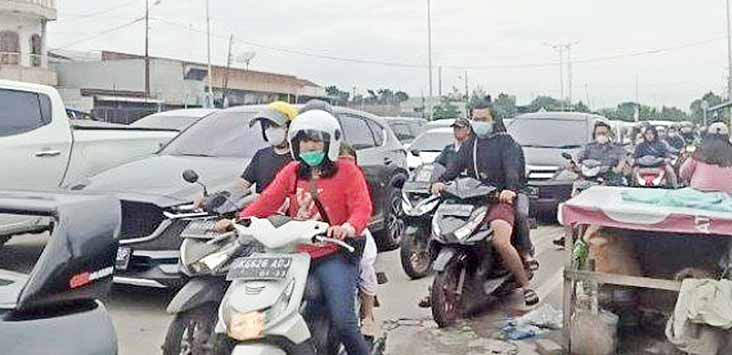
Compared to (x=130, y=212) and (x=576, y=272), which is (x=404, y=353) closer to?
(x=576, y=272)

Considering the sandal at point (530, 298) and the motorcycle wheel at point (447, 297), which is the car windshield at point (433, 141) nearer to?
the sandal at point (530, 298)

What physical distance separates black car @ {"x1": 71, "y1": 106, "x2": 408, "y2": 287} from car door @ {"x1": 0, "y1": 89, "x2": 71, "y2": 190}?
767 mm

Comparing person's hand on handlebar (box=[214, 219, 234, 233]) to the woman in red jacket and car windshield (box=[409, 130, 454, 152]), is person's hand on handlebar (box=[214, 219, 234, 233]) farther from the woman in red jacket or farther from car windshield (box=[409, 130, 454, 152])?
car windshield (box=[409, 130, 454, 152])

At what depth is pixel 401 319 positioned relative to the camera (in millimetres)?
6812

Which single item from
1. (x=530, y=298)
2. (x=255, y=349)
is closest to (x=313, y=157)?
(x=255, y=349)

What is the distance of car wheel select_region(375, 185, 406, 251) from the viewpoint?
31.9 ft

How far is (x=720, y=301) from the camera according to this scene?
16.6 feet

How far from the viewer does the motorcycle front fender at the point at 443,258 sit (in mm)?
6316

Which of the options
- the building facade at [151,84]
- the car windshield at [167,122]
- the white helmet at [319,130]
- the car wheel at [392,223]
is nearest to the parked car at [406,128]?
the car windshield at [167,122]

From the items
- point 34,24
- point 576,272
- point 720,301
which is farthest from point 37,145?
point 34,24

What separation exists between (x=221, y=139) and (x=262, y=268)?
4148 millimetres

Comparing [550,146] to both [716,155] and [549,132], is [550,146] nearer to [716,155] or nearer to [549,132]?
[549,132]

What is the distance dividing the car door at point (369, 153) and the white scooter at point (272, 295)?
4905 mm

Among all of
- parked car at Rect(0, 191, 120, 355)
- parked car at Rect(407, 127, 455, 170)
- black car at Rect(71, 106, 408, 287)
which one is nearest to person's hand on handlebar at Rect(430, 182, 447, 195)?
black car at Rect(71, 106, 408, 287)
